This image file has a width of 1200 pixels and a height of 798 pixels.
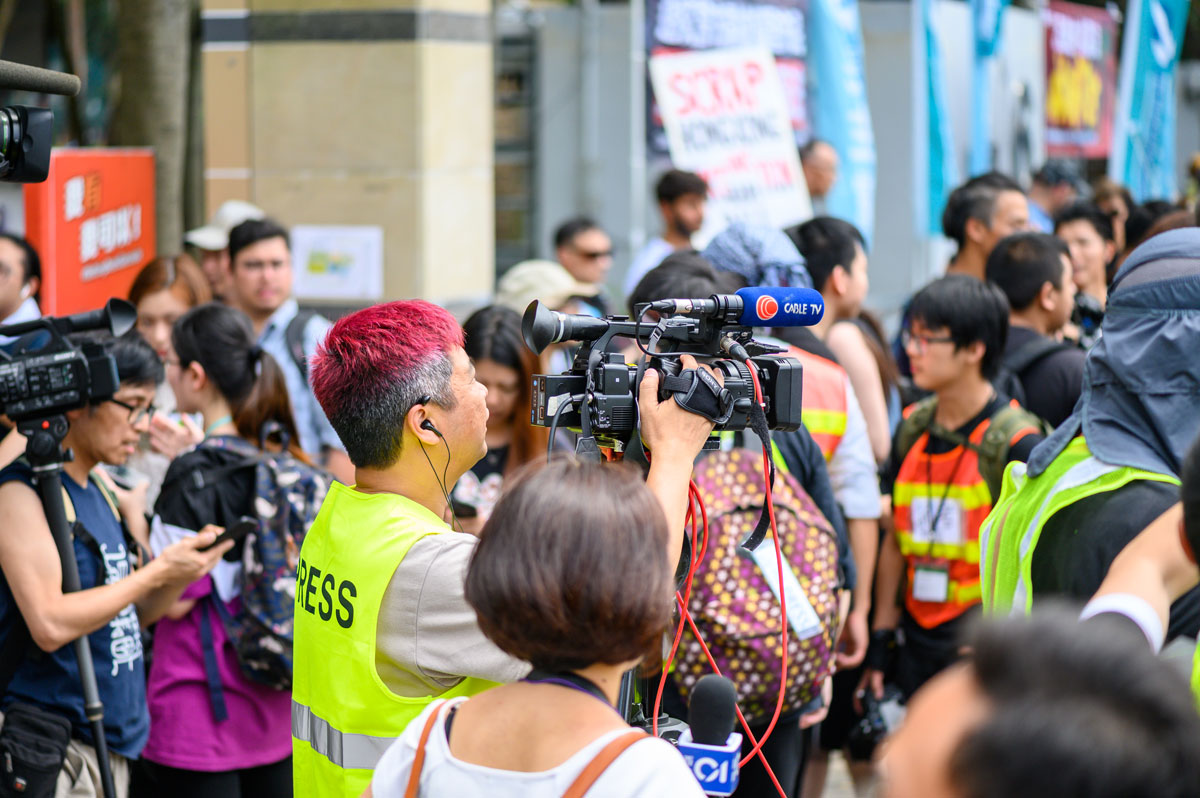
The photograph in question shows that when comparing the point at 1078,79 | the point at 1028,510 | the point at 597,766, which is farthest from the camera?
the point at 1078,79

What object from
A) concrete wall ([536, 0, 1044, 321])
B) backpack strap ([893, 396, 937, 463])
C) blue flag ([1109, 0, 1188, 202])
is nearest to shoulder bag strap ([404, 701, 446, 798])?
backpack strap ([893, 396, 937, 463])

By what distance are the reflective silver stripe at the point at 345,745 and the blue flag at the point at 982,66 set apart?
912cm

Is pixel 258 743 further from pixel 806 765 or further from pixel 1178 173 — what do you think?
pixel 1178 173

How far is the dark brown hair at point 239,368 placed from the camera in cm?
378

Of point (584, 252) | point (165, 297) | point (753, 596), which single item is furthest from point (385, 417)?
point (584, 252)

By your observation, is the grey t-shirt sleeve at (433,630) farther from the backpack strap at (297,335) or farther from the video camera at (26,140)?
the backpack strap at (297,335)

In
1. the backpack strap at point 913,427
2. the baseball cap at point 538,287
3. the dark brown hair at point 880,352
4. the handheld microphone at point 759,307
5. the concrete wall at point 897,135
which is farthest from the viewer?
the concrete wall at point 897,135

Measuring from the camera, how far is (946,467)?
4.03m

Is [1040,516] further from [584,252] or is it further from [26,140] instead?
[584,252]

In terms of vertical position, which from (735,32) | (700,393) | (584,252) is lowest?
(700,393)

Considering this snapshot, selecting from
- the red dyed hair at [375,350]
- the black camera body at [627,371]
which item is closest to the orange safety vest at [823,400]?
the black camera body at [627,371]

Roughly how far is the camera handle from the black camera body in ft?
4.60

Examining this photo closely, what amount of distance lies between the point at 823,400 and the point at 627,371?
5.85 feet

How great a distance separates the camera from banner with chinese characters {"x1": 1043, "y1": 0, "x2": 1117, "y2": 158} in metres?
15.2
